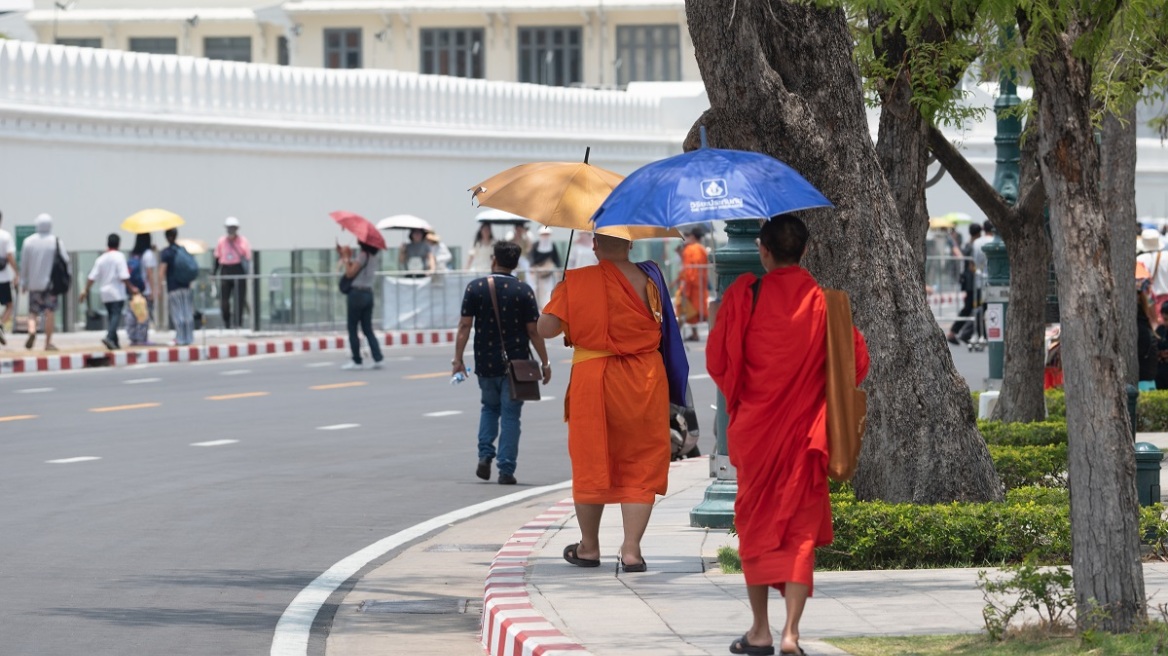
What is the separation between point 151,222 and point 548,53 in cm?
2831

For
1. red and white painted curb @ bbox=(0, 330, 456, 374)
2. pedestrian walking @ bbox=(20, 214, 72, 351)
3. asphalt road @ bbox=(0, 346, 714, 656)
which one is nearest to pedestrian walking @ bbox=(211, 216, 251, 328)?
red and white painted curb @ bbox=(0, 330, 456, 374)

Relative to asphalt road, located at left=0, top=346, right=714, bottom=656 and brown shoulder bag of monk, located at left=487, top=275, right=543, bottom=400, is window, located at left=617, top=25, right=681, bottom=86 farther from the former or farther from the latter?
brown shoulder bag of monk, located at left=487, top=275, right=543, bottom=400

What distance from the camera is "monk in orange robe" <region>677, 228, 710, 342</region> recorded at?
104 feet

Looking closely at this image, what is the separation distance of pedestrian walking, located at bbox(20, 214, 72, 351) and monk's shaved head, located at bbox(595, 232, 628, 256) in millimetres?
18511

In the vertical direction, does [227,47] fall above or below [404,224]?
above

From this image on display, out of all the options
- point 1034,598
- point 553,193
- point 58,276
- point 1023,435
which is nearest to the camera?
point 1034,598

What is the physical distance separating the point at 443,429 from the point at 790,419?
11453 millimetres

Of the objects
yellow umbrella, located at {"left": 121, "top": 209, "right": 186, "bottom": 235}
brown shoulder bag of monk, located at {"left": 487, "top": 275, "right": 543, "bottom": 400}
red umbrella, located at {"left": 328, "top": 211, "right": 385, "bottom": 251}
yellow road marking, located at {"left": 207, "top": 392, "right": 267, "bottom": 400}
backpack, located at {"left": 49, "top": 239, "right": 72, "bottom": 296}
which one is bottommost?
yellow road marking, located at {"left": 207, "top": 392, "right": 267, "bottom": 400}

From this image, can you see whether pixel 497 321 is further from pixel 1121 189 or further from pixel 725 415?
pixel 1121 189

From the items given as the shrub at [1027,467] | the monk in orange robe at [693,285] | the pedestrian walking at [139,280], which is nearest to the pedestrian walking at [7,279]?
the pedestrian walking at [139,280]

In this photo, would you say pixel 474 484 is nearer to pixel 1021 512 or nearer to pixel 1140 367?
pixel 1021 512

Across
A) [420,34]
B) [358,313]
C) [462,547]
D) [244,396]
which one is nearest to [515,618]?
[462,547]

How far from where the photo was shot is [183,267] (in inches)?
1126

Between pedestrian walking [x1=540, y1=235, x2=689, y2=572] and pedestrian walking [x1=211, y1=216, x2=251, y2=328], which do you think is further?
pedestrian walking [x1=211, y1=216, x2=251, y2=328]
